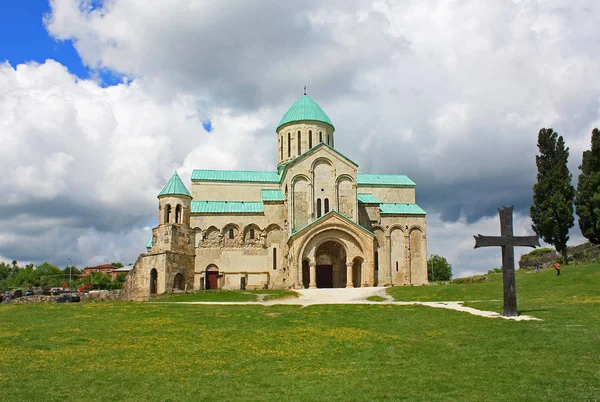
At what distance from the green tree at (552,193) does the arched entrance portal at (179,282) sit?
96.5 ft

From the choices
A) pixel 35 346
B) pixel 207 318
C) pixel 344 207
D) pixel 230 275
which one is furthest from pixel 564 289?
pixel 230 275

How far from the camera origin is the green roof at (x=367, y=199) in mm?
46969

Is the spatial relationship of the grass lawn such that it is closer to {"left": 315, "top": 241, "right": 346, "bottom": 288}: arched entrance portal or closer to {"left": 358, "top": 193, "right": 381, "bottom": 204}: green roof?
{"left": 315, "top": 241, "right": 346, "bottom": 288}: arched entrance portal

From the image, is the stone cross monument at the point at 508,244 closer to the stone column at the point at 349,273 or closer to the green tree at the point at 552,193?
the stone column at the point at 349,273

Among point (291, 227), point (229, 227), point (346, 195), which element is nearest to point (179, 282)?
point (229, 227)

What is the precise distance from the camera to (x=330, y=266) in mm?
43906

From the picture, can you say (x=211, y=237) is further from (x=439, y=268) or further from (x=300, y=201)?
(x=439, y=268)

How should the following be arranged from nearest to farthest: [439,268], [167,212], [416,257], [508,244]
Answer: [508,244], [167,212], [416,257], [439,268]

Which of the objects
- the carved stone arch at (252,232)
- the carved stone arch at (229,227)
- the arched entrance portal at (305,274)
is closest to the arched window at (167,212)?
the carved stone arch at (229,227)

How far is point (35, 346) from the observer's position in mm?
14672

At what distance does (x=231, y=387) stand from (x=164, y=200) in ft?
108

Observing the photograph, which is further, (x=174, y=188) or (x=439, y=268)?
(x=439, y=268)

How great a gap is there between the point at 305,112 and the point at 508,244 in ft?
109

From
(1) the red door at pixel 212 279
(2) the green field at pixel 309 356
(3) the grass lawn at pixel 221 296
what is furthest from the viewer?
(1) the red door at pixel 212 279
